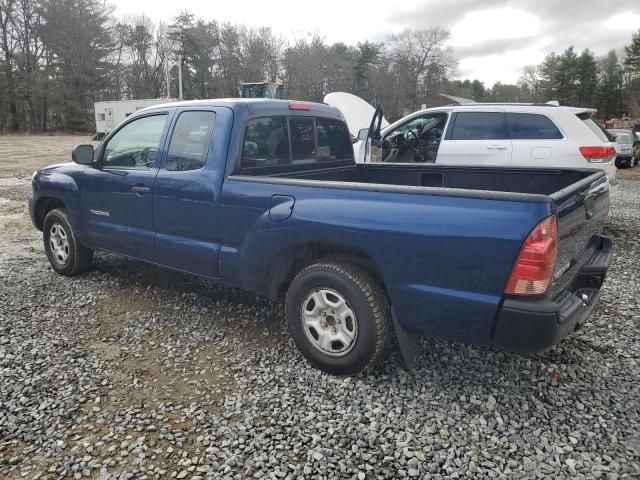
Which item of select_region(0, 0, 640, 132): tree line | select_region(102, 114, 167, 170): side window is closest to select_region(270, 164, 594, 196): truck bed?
select_region(102, 114, 167, 170): side window

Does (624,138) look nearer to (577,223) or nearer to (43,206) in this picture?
(577,223)

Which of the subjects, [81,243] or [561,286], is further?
[81,243]

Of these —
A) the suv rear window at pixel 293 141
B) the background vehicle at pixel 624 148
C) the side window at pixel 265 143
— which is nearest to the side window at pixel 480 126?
the suv rear window at pixel 293 141

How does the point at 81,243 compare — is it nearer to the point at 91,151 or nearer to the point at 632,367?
the point at 91,151

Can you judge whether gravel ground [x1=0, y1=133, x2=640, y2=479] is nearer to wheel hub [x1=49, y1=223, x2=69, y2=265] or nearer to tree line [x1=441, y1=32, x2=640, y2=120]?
wheel hub [x1=49, y1=223, x2=69, y2=265]

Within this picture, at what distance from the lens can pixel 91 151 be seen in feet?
15.2

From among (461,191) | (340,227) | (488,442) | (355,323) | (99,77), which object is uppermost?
(99,77)

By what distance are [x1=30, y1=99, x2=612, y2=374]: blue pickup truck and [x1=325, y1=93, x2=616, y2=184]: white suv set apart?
2.78 metres

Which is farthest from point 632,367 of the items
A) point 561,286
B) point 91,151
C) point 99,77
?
point 99,77

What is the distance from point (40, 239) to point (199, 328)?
443 cm

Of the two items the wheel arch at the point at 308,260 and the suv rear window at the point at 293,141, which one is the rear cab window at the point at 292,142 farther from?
the wheel arch at the point at 308,260

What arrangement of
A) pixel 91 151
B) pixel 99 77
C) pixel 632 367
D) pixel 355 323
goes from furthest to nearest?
pixel 99 77, pixel 91 151, pixel 632 367, pixel 355 323

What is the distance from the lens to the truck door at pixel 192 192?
3.64 m

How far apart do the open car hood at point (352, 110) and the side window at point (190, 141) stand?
644 cm
